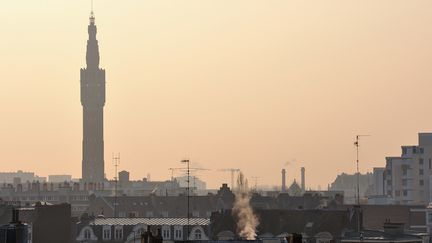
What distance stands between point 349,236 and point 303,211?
1382 centimetres

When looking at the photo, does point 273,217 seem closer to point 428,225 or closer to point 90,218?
point 90,218

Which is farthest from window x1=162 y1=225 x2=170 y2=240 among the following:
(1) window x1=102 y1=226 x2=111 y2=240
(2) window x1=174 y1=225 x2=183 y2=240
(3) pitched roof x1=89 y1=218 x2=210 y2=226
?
(1) window x1=102 y1=226 x2=111 y2=240

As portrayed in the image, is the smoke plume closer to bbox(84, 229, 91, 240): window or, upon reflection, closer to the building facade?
the building facade

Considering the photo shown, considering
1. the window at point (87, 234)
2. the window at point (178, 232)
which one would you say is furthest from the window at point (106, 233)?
the window at point (178, 232)

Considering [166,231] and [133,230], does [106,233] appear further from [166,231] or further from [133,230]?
[166,231]

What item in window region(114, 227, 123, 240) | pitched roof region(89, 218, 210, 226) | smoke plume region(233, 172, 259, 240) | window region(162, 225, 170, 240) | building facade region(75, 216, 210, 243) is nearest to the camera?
smoke plume region(233, 172, 259, 240)

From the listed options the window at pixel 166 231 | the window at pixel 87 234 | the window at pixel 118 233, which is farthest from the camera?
the window at pixel 87 234

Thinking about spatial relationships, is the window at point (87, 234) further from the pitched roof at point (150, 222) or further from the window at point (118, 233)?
the pitched roof at point (150, 222)

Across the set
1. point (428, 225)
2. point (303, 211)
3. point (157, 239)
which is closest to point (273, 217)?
point (303, 211)

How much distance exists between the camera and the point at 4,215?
6516 inches

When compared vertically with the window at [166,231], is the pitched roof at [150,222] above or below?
above

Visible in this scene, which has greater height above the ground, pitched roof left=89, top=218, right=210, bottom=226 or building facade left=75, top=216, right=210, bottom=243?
A: pitched roof left=89, top=218, right=210, bottom=226

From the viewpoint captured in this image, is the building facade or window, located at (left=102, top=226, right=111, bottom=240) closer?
the building facade

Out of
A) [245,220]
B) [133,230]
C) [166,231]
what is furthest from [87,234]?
[245,220]
